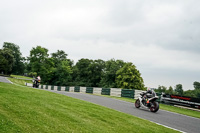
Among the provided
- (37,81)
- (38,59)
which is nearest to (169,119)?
(37,81)

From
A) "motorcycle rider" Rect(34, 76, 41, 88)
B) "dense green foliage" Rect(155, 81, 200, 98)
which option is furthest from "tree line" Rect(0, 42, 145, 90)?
"motorcycle rider" Rect(34, 76, 41, 88)

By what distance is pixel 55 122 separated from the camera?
4.53 metres

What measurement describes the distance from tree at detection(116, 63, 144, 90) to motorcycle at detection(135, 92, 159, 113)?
4160 cm

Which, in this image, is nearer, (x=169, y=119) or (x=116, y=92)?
(x=169, y=119)

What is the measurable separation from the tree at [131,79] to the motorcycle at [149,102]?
41.6 m

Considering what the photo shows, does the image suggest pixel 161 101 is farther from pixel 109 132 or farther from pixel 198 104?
pixel 109 132

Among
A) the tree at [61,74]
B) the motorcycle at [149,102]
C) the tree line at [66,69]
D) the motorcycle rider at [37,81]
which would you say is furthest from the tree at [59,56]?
the motorcycle at [149,102]

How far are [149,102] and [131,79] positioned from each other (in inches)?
1671

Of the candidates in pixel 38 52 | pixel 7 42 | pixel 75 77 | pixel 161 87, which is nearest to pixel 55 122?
pixel 38 52

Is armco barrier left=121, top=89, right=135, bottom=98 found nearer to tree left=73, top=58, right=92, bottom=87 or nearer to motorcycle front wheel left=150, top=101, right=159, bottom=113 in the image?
motorcycle front wheel left=150, top=101, right=159, bottom=113

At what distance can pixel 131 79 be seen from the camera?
54281 millimetres

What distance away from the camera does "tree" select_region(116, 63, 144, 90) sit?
54.4 meters

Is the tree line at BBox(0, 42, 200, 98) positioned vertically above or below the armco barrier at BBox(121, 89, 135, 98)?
above

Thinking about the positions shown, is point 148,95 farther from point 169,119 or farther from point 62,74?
point 62,74
